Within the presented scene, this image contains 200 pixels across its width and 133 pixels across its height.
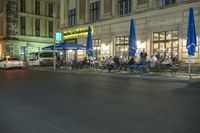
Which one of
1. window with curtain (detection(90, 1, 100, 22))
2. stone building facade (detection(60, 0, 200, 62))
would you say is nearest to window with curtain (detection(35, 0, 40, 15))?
stone building facade (detection(60, 0, 200, 62))

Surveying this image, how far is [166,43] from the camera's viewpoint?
2488cm

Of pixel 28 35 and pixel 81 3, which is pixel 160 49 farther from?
A: pixel 28 35

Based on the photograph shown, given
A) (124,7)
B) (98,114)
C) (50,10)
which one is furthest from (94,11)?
(50,10)

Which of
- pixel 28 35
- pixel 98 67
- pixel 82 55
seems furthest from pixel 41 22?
pixel 98 67

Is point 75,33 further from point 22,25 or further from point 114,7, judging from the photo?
point 22,25

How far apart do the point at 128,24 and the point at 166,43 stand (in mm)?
5165

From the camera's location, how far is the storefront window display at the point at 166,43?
2414 cm

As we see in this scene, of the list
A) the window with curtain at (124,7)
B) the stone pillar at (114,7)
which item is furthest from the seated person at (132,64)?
the stone pillar at (114,7)

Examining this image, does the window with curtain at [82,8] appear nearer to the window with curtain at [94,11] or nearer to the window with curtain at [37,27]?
the window with curtain at [94,11]

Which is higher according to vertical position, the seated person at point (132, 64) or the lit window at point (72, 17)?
the lit window at point (72, 17)

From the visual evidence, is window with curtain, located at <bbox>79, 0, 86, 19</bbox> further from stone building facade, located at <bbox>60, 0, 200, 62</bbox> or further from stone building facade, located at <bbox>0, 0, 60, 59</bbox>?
stone building facade, located at <bbox>0, 0, 60, 59</bbox>

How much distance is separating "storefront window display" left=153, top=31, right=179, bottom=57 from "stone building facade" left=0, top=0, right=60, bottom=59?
33359 millimetres

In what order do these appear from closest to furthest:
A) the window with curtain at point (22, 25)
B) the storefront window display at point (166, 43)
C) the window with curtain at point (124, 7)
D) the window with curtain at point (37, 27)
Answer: the storefront window display at point (166, 43), the window with curtain at point (124, 7), the window with curtain at point (22, 25), the window with curtain at point (37, 27)

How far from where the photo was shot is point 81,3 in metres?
36.1
